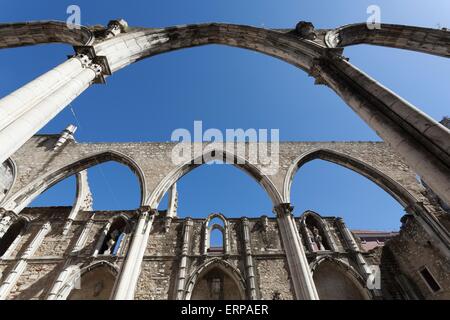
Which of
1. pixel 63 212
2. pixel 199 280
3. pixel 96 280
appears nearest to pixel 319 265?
pixel 199 280

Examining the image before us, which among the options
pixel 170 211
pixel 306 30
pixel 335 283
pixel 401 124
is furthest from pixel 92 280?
pixel 306 30

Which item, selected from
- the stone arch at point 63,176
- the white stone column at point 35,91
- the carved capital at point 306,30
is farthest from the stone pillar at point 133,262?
the carved capital at point 306,30

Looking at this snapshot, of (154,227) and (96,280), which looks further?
(154,227)

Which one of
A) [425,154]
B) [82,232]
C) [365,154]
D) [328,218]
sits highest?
[365,154]

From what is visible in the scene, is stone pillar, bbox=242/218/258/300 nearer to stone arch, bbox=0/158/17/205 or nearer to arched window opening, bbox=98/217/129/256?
arched window opening, bbox=98/217/129/256

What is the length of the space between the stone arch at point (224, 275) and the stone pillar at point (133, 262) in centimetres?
268

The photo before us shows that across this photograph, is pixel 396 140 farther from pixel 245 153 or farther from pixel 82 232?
pixel 82 232

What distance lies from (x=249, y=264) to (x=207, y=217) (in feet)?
9.67

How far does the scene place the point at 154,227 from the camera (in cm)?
1046

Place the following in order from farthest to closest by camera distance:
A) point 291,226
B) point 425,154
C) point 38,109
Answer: point 291,226, point 38,109, point 425,154

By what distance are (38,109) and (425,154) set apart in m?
5.00

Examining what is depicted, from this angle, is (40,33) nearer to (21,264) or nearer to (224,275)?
(21,264)

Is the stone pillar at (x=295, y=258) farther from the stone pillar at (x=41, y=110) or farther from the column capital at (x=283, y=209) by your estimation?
the stone pillar at (x=41, y=110)
